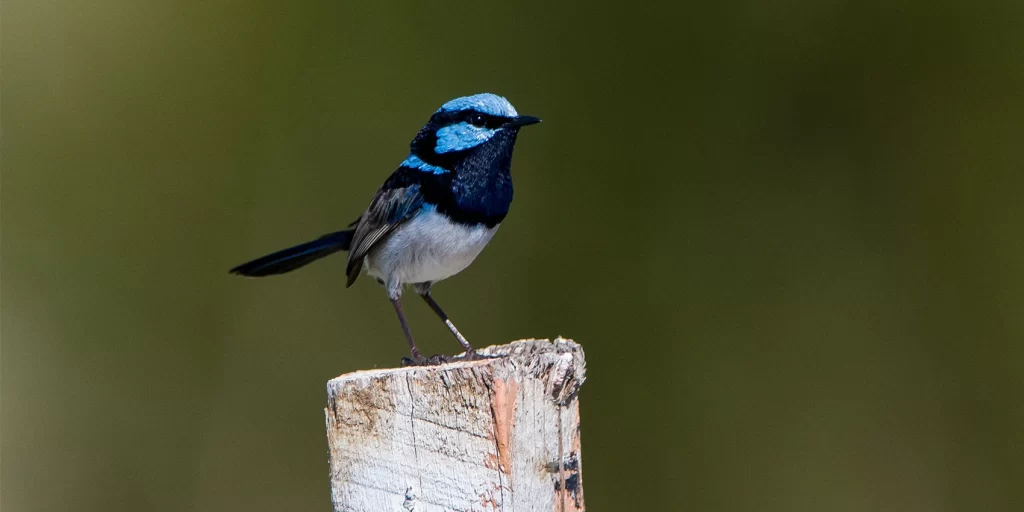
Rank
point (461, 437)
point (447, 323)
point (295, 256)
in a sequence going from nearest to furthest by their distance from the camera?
A: point (461, 437)
point (447, 323)
point (295, 256)

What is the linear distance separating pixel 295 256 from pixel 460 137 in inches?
41.8

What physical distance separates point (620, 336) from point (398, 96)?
1.96 meters

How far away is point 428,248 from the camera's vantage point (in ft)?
12.0

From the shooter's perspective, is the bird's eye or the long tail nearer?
the bird's eye

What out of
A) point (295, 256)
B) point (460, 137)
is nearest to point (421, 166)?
point (460, 137)

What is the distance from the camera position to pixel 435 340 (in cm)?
563

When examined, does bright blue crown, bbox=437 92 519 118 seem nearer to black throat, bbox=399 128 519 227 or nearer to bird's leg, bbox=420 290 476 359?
black throat, bbox=399 128 519 227

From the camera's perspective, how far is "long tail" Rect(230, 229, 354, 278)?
14.0 ft

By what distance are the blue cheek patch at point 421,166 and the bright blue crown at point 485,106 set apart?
210mm

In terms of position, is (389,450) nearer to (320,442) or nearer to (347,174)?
(320,442)

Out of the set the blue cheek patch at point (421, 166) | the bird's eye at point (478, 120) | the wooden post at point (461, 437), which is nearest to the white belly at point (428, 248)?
the blue cheek patch at point (421, 166)

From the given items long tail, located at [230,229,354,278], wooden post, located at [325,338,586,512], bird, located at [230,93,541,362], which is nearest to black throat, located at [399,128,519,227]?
bird, located at [230,93,541,362]

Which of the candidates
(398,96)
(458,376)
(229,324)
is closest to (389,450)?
(458,376)

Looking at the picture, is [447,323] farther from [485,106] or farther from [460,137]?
[485,106]
